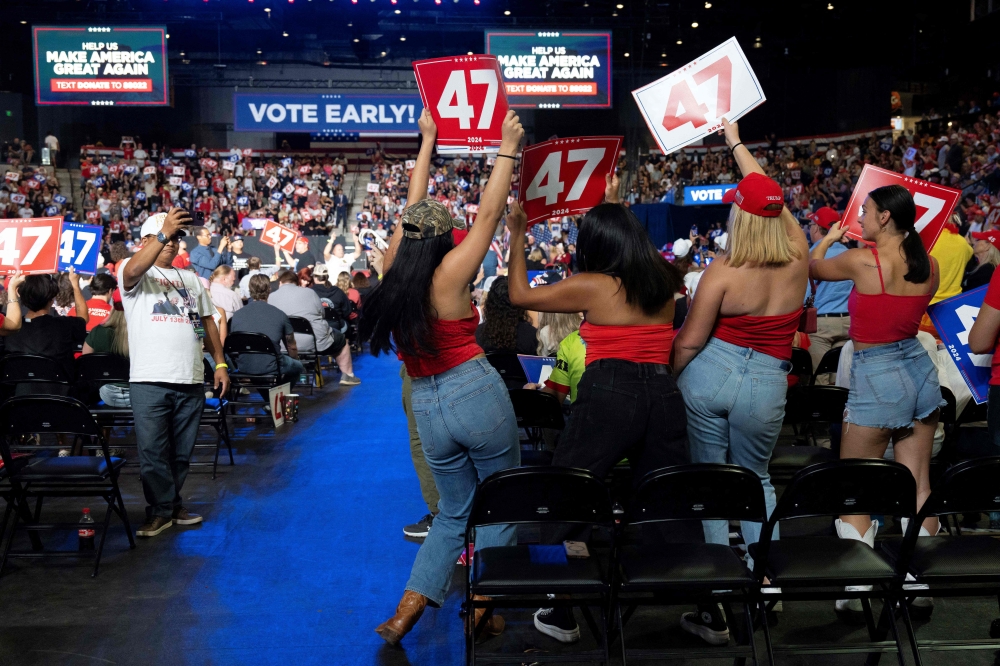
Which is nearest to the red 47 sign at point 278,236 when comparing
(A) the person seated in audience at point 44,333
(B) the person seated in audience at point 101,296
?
(B) the person seated in audience at point 101,296

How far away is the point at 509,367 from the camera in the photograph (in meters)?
5.41

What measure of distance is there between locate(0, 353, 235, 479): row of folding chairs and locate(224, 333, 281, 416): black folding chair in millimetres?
929

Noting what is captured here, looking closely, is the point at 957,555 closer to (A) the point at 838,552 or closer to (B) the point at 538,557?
(A) the point at 838,552

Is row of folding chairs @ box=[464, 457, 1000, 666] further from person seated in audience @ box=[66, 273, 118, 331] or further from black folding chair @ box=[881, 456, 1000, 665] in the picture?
person seated in audience @ box=[66, 273, 118, 331]

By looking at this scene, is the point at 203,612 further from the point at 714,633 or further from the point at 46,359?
the point at 46,359

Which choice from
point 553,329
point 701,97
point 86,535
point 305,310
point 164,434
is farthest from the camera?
point 305,310

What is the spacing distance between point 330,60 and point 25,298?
22601mm

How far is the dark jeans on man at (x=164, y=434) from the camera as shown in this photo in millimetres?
4359

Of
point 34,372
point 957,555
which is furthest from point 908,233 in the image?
point 34,372

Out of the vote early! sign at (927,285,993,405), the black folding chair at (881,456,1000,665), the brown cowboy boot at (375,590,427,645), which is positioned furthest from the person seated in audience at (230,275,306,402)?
the black folding chair at (881,456,1000,665)

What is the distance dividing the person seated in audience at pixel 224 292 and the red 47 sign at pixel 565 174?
5793mm

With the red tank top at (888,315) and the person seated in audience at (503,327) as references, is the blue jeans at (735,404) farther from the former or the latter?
the person seated in audience at (503,327)

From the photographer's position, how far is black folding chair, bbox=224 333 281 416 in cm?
724

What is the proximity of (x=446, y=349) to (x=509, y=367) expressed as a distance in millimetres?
2590
